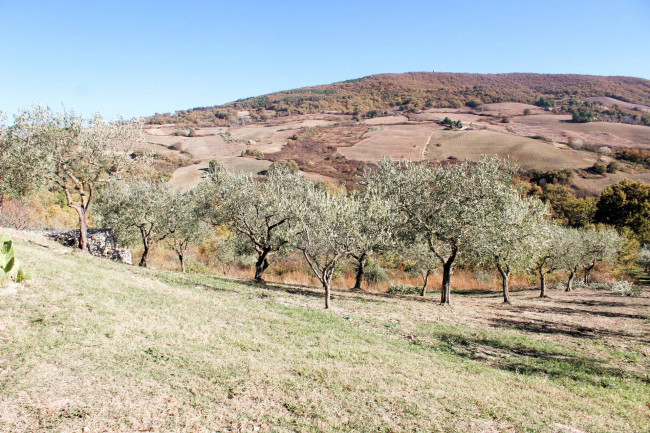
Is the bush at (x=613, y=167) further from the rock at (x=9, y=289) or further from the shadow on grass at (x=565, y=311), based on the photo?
the rock at (x=9, y=289)

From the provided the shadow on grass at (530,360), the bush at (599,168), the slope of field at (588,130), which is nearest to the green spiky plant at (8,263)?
the shadow on grass at (530,360)

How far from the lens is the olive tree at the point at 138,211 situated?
26.7m

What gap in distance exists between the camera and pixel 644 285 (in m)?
32.6

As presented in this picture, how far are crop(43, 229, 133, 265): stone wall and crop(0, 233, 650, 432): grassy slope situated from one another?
12.7 m

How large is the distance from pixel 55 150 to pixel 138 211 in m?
7.18

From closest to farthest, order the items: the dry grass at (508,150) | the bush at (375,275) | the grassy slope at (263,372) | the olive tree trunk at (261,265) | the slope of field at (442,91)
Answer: the grassy slope at (263,372) < the olive tree trunk at (261,265) < the bush at (375,275) < the dry grass at (508,150) < the slope of field at (442,91)

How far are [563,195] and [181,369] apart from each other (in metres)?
74.3

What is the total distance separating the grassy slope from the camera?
5887 mm

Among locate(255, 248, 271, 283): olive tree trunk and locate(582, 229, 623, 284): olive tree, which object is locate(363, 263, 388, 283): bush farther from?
locate(582, 229, 623, 284): olive tree

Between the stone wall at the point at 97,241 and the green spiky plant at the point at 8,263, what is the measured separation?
54.6 ft

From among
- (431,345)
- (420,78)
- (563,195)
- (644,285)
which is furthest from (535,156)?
(420,78)

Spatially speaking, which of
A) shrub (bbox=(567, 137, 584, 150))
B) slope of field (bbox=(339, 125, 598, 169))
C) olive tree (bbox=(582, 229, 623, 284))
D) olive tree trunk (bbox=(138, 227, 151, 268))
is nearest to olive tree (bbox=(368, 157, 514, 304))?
olive tree (bbox=(582, 229, 623, 284))

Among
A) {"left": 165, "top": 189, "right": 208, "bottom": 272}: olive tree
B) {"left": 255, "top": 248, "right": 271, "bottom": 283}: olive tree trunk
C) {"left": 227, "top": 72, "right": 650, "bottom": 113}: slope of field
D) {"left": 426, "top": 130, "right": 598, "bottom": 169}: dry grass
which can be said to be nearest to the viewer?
{"left": 255, "top": 248, "right": 271, "bottom": 283}: olive tree trunk

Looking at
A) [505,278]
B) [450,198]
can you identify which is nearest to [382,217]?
[450,198]
